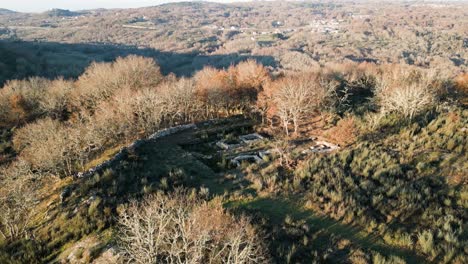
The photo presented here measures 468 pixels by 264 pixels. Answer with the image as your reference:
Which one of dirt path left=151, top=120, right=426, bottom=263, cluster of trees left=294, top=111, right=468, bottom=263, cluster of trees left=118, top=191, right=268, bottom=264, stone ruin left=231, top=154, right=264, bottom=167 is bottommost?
stone ruin left=231, top=154, right=264, bottom=167

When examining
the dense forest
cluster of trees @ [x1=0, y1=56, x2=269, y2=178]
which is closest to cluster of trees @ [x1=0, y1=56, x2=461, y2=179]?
cluster of trees @ [x1=0, y1=56, x2=269, y2=178]

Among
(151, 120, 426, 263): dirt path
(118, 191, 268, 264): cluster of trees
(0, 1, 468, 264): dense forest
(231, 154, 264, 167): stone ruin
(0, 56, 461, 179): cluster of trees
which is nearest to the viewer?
(118, 191, 268, 264): cluster of trees

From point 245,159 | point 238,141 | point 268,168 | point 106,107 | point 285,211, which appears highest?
point 106,107

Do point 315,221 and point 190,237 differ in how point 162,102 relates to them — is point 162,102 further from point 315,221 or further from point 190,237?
point 190,237

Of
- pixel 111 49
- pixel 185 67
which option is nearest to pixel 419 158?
pixel 185 67

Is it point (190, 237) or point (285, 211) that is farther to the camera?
point (285, 211)

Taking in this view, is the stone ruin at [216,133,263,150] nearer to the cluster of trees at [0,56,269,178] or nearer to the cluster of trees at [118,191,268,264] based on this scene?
the cluster of trees at [0,56,269,178]

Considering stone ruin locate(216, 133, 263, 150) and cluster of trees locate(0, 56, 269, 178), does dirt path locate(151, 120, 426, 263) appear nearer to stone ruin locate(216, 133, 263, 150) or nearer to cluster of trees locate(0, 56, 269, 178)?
stone ruin locate(216, 133, 263, 150)

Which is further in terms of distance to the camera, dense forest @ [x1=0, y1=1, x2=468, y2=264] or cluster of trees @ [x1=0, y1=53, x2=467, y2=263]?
dense forest @ [x1=0, y1=1, x2=468, y2=264]

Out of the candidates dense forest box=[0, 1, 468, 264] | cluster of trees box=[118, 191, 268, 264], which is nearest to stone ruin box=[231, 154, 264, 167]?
dense forest box=[0, 1, 468, 264]

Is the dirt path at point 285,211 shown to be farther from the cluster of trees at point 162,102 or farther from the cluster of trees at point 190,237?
the cluster of trees at point 162,102

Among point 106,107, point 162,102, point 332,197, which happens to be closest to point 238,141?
point 162,102

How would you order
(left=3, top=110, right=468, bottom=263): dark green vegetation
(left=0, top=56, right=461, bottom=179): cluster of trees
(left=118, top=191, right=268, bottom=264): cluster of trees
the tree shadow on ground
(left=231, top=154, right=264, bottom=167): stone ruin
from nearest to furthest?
(left=118, top=191, right=268, bottom=264): cluster of trees < the tree shadow on ground < (left=3, top=110, right=468, bottom=263): dark green vegetation < (left=231, top=154, right=264, bottom=167): stone ruin < (left=0, top=56, right=461, bottom=179): cluster of trees

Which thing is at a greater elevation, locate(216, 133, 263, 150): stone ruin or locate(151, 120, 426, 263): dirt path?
locate(151, 120, 426, 263): dirt path
